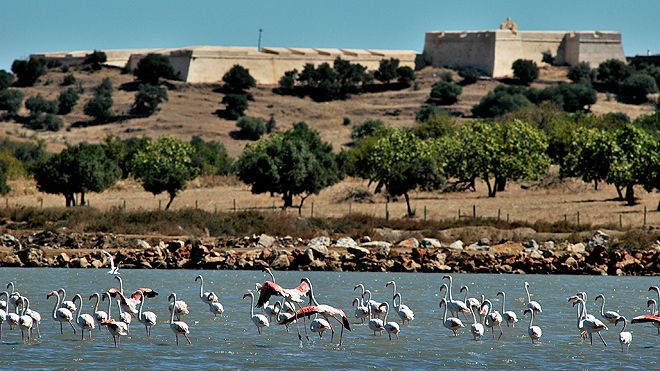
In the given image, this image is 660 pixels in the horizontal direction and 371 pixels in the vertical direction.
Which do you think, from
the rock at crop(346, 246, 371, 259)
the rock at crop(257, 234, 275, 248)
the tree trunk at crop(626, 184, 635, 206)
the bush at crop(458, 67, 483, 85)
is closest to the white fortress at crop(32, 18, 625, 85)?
the bush at crop(458, 67, 483, 85)

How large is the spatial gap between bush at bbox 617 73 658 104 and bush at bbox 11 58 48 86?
2537 inches

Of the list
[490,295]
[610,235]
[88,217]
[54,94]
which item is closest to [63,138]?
[54,94]

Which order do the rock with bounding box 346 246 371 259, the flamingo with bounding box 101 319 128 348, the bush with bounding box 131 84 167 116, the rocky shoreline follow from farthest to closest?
the bush with bounding box 131 84 167 116 → the rock with bounding box 346 246 371 259 → the rocky shoreline → the flamingo with bounding box 101 319 128 348

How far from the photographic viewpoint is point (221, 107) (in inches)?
5335

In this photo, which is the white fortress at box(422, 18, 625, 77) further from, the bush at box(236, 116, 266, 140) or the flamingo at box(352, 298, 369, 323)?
the flamingo at box(352, 298, 369, 323)

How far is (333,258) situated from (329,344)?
60.2ft

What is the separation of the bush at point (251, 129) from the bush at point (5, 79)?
29.8 m

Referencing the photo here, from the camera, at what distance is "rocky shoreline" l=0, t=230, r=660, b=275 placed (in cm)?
4256

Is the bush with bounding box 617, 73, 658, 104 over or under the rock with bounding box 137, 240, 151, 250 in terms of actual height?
over

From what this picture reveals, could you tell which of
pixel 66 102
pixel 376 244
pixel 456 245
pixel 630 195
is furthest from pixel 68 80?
pixel 456 245

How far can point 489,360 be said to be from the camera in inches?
899

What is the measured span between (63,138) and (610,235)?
77.4 meters

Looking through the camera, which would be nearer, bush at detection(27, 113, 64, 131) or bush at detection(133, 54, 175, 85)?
bush at detection(27, 113, 64, 131)

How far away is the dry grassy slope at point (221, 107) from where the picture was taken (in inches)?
4801
